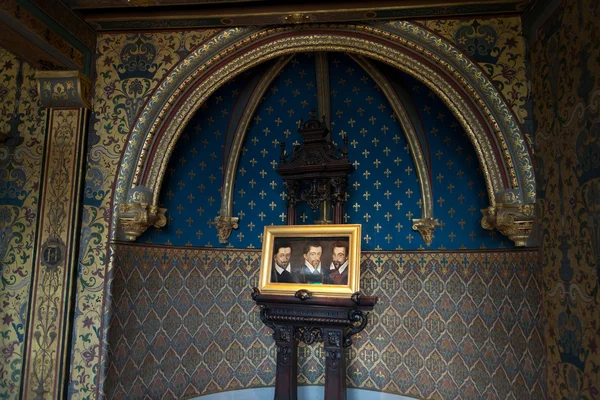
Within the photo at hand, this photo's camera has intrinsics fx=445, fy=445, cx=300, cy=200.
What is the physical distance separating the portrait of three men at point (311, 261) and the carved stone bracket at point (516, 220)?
1467 millimetres

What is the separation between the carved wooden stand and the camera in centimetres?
421

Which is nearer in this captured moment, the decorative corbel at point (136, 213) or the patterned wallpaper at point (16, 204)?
the patterned wallpaper at point (16, 204)

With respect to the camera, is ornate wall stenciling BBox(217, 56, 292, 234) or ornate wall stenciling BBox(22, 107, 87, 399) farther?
ornate wall stenciling BBox(217, 56, 292, 234)

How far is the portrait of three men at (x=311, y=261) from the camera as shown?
175 inches

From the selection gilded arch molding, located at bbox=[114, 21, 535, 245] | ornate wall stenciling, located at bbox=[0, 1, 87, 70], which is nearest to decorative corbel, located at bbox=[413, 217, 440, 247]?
gilded arch molding, located at bbox=[114, 21, 535, 245]

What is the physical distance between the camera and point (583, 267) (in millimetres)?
2740

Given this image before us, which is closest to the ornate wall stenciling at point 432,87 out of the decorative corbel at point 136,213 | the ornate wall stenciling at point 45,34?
the decorative corbel at point 136,213

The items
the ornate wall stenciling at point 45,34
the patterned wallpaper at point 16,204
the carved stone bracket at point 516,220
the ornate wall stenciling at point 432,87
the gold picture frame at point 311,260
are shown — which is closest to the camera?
the ornate wall stenciling at point 45,34

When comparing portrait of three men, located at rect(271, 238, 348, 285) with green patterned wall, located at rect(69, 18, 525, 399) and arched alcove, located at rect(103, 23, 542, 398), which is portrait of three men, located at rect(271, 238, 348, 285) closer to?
arched alcove, located at rect(103, 23, 542, 398)

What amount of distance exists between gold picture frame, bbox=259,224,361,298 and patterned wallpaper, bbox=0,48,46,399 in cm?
223

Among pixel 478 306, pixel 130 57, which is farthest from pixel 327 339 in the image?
pixel 130 57

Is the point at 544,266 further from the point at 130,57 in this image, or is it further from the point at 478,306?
the point at 130,57

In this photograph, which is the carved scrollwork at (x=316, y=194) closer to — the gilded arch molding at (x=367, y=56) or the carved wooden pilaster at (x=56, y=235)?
the gilded arch molding at (x=367, y=56)

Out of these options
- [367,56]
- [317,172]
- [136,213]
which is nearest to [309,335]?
[317,172]
